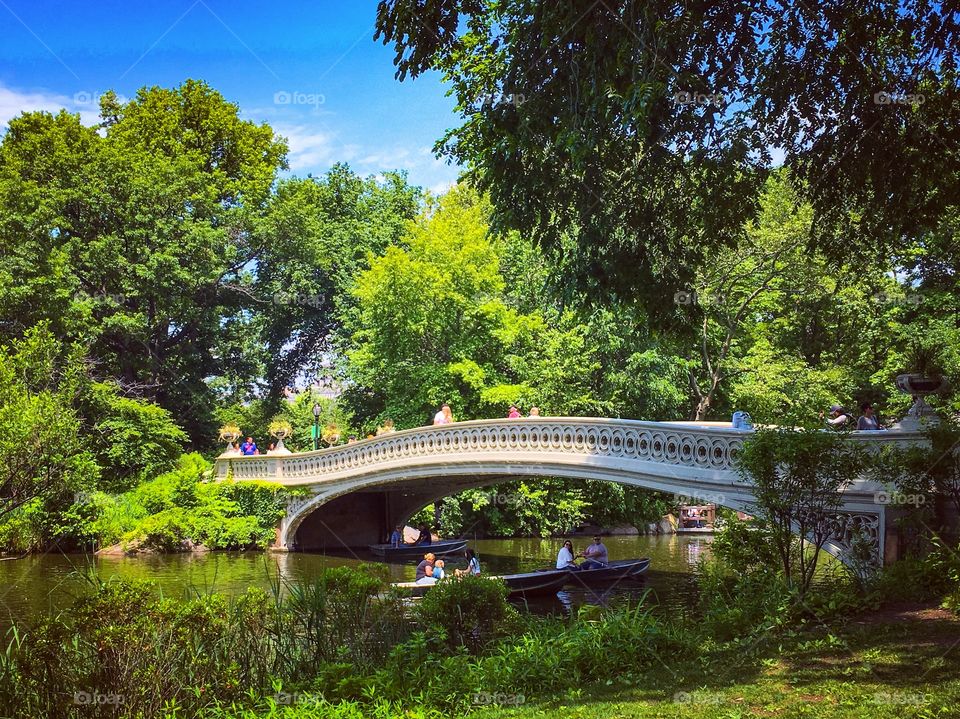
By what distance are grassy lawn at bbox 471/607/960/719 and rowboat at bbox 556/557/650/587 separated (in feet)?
36.3

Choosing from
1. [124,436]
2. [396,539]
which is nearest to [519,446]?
[396,539]

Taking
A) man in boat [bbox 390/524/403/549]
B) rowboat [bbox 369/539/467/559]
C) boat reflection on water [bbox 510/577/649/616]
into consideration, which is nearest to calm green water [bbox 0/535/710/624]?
boat reflection on water [bbox 510/577/649/616]

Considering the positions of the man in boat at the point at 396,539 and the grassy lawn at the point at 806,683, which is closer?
the grassy lawn at the point at 806,683

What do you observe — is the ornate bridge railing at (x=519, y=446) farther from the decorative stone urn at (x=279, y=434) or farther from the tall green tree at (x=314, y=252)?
the tall green tree at (x=314, y=252)

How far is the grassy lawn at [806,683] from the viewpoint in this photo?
6.12 metres

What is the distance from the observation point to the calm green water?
1798cm

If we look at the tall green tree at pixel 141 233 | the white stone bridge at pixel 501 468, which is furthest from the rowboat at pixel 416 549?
the tall green tree at pixel 141 233

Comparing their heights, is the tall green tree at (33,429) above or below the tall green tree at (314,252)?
below

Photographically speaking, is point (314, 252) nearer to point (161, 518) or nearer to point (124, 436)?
point (124, 436)

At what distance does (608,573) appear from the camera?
19797mm

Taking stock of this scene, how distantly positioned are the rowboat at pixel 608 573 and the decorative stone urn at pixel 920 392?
8877 millimetres

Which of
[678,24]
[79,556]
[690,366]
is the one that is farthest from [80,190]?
[678,24]

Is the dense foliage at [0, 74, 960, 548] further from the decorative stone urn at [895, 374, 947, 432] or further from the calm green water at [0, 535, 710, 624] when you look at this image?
the decorative stone urn at [895, 374, 947, 432]

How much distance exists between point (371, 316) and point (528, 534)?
345 inches
